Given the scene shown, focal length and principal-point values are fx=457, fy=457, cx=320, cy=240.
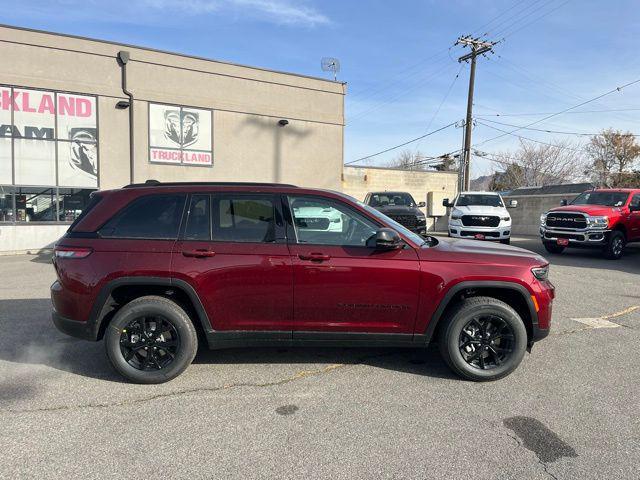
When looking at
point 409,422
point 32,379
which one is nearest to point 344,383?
point 409,422

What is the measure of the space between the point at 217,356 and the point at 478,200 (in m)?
12.6

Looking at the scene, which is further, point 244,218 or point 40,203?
point 40,203

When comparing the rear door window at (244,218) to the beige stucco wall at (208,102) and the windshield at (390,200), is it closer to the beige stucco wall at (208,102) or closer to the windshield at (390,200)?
the windshield at (390,200)

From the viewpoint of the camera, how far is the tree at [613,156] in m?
44.5

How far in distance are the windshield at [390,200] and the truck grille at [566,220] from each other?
395cm

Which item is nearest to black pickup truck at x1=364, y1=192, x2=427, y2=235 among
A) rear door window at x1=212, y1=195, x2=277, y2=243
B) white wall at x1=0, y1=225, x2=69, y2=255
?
rear door window at x1=212, y1=195, x2=277, y2=243

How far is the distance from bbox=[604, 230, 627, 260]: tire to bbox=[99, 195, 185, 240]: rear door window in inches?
485

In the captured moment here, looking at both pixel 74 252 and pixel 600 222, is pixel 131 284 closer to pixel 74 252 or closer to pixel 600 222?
pixel 74 252

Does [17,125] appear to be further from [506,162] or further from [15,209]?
[506,162]

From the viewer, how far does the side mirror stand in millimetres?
3854

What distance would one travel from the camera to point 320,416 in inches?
135

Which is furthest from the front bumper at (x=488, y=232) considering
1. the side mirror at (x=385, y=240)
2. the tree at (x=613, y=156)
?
the tree at (x=613, y=156)

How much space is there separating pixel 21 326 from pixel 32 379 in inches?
78.2

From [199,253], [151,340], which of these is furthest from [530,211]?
[151,340]
